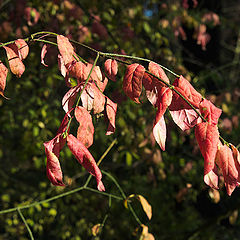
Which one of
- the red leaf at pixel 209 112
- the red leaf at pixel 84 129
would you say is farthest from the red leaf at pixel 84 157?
the red leaf at pixel 209 112

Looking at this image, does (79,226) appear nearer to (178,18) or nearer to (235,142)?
(235,142)

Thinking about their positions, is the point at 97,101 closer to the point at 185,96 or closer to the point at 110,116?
the point at 110,116

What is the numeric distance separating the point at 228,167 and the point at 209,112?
5.2 inches

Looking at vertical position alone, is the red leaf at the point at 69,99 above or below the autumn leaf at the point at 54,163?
above

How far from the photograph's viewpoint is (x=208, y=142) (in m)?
0.79

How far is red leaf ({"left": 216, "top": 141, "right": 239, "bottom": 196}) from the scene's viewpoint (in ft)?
2.72

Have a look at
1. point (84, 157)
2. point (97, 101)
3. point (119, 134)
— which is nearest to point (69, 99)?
point (97, 101)

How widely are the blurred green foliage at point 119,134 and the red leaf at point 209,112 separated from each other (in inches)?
56.7

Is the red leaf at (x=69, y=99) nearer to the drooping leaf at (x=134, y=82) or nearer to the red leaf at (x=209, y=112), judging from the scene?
the drooping leaf at (x=134, y=82)

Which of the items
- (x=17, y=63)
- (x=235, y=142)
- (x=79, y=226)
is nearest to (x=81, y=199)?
(x=79, y=226)

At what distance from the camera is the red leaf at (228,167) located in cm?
83

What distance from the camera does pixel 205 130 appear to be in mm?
809

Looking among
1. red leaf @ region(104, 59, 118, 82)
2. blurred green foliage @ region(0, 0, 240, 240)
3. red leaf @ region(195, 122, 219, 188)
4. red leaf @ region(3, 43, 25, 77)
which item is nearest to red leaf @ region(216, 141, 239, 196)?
red leaf @ region(195, 122, 219, 188)

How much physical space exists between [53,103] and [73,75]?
2.14 meters
